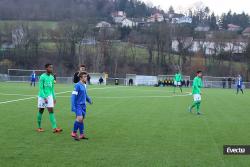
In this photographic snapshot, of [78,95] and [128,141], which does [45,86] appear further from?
[128,141]

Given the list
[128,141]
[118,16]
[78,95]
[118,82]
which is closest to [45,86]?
[78,95]

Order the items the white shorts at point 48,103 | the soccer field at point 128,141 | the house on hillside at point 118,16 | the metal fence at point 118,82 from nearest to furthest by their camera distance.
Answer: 1. the soccer field at point 128,141
2. the white shorts at point 48,103
3. the metal fence at point 118,82
4. the house on hillside at point 118,16

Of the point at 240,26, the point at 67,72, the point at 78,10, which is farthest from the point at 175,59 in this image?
the point at 240,26

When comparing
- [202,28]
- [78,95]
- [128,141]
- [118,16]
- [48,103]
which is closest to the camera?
[128,141]

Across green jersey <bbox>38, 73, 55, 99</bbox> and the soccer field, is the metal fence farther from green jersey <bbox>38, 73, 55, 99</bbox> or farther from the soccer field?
green jersey <bbox>38, 73, 55, 99</bbox>

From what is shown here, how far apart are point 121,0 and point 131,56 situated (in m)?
69.3

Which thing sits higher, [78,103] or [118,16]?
[118,16]

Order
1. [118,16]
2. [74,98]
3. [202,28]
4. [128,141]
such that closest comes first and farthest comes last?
[128,141]
[74,98]
[202,28]
[118,16]

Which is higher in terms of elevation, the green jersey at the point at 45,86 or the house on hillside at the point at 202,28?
the house on hillside at the point at 202,28

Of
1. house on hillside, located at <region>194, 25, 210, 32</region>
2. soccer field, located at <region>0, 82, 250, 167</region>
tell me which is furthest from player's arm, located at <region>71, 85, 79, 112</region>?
house on hillside, located at <region>194, 25, 210, 32</region>

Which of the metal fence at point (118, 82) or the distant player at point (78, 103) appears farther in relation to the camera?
the metal fence at point (118, 82)

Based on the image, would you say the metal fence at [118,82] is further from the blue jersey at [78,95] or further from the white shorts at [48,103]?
the blue jersey at [78,95]

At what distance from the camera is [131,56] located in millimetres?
99438

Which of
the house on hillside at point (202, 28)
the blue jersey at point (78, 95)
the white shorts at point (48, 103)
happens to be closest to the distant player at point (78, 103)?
the blue jersey at point (78, 95)
